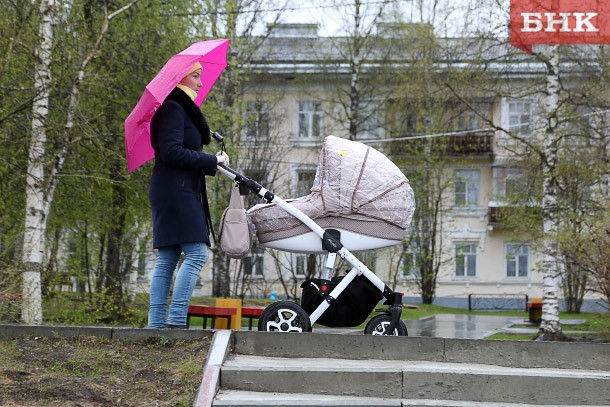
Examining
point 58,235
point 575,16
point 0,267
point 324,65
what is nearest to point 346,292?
point 0,267

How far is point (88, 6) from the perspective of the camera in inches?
703

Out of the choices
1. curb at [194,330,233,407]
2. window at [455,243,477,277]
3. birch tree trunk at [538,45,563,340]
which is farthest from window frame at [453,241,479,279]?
curb at [194,330,233,407]

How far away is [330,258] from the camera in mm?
7973

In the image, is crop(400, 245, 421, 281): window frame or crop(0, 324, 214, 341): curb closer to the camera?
crop(0, 324, 214, 341): curb

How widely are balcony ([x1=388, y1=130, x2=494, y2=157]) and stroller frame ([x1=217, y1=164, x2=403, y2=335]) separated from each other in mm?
29851

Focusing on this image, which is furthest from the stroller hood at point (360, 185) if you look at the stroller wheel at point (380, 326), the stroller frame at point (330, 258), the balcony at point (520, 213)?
the balcony at point (520, 213)

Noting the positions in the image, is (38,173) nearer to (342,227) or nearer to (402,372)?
(342,227)

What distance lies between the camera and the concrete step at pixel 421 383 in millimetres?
6250

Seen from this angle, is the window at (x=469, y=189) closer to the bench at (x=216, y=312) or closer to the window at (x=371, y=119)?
the window at (x=371, y=119)

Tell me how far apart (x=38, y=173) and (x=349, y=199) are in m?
8.21

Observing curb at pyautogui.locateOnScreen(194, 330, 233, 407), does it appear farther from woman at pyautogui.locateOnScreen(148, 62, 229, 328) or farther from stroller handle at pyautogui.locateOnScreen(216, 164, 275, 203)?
stroller handle at pyautogui.locateOnScreen(216, 164, 275, 203)

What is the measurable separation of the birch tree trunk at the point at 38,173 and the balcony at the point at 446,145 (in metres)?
24.3

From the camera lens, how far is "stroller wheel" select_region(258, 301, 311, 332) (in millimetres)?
7629

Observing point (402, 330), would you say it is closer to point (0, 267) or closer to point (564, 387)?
point (564, 387)
